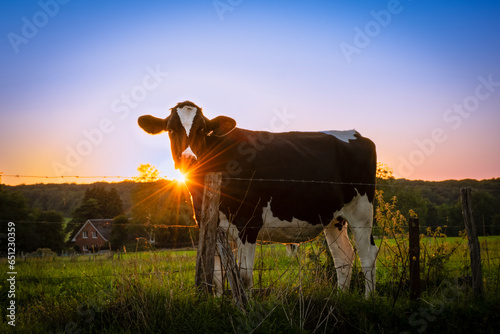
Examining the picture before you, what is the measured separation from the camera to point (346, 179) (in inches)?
255

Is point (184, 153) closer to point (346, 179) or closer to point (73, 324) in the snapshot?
point (73, 324)

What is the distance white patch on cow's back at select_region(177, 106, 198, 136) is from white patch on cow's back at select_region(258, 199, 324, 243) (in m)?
1.66

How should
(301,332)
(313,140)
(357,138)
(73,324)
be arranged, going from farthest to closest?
(357,138) → (313,140) → (73,324) → (301,332)

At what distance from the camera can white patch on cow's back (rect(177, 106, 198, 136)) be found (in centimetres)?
499

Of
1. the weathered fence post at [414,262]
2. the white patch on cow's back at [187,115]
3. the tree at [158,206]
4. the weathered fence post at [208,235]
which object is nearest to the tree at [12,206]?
the tree at [158,206]

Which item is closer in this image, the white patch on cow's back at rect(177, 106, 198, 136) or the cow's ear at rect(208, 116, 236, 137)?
the white patch on cow's back at rect(177, 106, 198, 136)

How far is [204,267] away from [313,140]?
131 inches

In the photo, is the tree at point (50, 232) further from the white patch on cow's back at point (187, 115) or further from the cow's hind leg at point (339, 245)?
the white patch on cow's back at point (187, 115)

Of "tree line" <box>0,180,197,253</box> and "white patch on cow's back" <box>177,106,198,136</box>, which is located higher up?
"white patch on cow's back" <box>177,106,198,136</box>

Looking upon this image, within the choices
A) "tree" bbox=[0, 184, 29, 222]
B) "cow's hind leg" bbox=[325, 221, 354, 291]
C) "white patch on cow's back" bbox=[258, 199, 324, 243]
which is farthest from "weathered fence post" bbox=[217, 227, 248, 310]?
"tree" bbox=[0, 184, 29, 222]

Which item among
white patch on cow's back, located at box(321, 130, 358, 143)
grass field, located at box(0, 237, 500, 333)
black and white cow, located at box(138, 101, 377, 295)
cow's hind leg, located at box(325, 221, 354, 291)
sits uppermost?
white patch on cow's back, located at box(321, 130, 358, 143)

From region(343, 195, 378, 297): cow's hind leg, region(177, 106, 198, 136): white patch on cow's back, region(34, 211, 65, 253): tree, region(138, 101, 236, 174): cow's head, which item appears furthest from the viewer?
region(34, 211, 65, 253): tree

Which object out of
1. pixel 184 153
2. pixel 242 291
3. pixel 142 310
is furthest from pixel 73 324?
pixel 184 153

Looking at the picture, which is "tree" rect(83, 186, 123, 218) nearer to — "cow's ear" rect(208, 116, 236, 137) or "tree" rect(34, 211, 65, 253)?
"tree" rect(34, 211, 65, 253)
